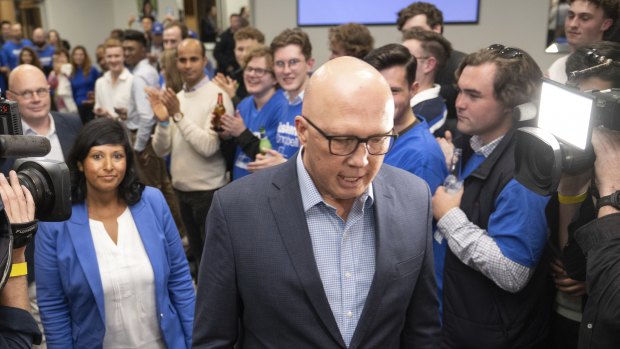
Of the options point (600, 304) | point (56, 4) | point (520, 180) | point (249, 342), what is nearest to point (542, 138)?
point (520, 180)

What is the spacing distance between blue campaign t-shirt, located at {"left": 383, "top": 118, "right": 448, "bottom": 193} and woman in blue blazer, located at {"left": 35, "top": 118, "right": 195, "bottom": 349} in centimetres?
95

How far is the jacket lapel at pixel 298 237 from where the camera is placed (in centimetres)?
118

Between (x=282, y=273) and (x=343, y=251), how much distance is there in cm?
16

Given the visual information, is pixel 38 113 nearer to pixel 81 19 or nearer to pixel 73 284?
pixel 73 284

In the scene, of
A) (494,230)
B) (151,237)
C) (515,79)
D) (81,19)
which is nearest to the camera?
(494,230)

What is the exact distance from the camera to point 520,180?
4.95 ft

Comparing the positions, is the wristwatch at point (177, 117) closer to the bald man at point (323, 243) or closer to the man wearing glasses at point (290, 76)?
the man wearing glasses at point (290, 76)

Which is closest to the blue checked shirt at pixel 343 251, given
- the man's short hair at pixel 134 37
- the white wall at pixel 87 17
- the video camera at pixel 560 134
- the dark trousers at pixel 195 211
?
the video camera at pixel 560 134

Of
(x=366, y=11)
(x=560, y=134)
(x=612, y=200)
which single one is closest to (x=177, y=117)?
(x=560, y=134)

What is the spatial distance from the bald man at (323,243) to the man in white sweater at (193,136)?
1967mm

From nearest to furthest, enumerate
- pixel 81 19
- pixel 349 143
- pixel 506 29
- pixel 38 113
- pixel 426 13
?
pixel 349 143, pixel 38 113, pixel 426 13, pixel 506 29, pixel 81 19

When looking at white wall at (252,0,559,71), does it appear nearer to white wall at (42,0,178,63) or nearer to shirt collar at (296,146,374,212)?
shirt collar at (296,146,374,212)

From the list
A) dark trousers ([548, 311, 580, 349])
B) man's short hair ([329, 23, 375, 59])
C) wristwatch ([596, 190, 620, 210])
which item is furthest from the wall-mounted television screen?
wristwatch ([596, 190, 620, 210])

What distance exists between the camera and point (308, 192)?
4.15 ft
